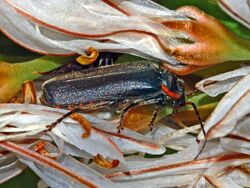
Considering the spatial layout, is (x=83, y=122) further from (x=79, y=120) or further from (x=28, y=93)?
(x=28, y=93)

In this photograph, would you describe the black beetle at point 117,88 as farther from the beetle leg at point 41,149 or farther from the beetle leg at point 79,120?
the beetle leg at point 41,149

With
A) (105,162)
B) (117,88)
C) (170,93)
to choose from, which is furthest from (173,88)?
(105,162)

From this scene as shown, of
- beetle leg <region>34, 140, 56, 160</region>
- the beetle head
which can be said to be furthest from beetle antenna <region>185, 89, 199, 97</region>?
beetle leg <region>34, 140, 56, 160</region>

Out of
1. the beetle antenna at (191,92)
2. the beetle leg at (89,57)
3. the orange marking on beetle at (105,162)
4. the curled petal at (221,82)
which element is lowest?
the orange marking on beetle at (105,162)

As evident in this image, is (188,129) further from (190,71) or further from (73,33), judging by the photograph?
(73,33)

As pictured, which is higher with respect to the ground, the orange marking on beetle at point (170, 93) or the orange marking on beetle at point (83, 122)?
the orange marking on beetle at point (170, 93)

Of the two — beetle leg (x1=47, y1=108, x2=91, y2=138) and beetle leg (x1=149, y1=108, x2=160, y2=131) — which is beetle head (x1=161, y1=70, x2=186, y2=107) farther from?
beetle leg (x1=47, y1=108, x2=91, y2=138)

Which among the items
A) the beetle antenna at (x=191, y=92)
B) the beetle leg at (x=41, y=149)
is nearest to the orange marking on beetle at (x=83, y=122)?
the beetle leg at (x=41, y=149)
